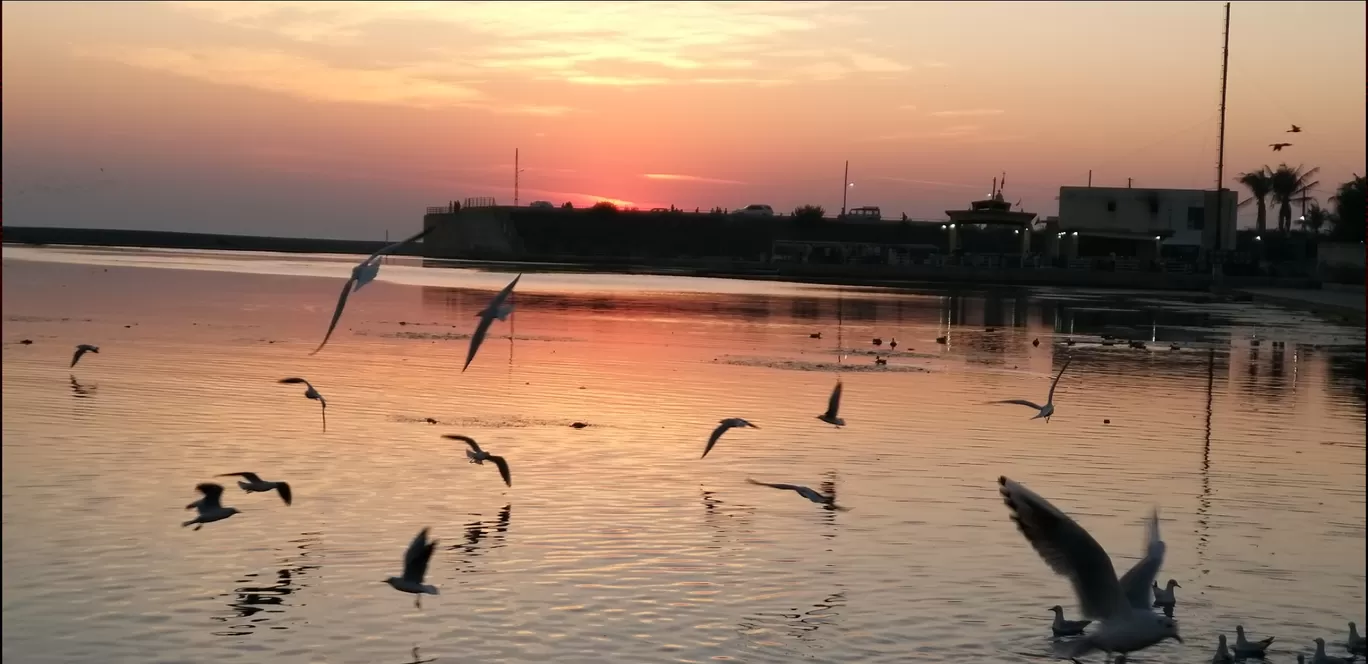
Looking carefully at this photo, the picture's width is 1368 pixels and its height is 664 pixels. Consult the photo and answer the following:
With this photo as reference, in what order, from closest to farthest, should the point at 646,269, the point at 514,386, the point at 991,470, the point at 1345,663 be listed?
the point at 1345,663, the point at 991,470, the point at 514,386, the point at 646,269

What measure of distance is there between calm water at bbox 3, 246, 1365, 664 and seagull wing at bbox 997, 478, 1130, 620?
2350 mm

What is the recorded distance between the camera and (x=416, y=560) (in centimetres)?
961

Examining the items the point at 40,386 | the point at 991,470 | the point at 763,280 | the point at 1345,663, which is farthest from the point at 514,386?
the point at 763,280

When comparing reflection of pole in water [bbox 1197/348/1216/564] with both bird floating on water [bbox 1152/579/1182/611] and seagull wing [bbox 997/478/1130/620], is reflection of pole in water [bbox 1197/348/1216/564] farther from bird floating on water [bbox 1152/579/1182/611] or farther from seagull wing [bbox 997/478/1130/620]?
seagull wing [bbox 997/478/1130/620]

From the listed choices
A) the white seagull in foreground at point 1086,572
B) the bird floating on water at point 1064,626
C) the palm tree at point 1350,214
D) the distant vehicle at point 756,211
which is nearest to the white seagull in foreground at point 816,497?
the bird floating on water at point 1064,626

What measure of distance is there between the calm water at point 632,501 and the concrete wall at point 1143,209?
78.5m

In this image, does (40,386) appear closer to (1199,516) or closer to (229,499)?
(229,499)

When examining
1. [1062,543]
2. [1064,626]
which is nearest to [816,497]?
[1064,626]

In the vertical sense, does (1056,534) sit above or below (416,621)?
above

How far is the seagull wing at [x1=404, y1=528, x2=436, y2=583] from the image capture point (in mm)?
9570

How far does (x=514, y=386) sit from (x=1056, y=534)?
1680 cm

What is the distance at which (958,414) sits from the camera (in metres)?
21.8

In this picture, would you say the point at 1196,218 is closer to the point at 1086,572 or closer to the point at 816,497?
the point at 816,497

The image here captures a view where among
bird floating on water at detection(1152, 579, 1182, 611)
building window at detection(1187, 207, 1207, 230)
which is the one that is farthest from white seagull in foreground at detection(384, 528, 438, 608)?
building window at detection(1187, 207, 1207, 230)
